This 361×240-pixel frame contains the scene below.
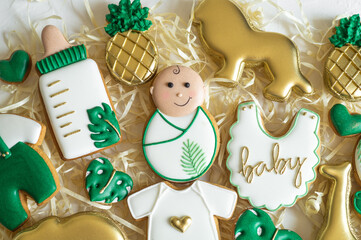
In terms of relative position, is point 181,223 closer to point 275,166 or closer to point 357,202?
point 275,166

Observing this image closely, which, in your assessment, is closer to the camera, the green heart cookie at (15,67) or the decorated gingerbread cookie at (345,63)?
the green heart cookie at (15,67)

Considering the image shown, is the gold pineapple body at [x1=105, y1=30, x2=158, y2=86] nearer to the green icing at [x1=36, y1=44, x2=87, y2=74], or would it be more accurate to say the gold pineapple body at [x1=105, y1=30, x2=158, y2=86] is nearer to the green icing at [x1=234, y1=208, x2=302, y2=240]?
the green icing at [x1=36, y1=44, x2=87, y2=74]

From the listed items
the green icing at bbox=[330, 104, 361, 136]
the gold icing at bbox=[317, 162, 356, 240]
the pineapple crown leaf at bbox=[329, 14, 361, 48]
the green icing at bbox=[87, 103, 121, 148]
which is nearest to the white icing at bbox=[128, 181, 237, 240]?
the green icing at bbox=[87, 103, 121, 148]

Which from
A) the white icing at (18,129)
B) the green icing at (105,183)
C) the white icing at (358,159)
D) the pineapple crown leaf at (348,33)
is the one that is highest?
the pineapple crown leaf at (348,33)

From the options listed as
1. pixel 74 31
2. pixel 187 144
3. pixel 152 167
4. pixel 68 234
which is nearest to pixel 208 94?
pixel 187 144

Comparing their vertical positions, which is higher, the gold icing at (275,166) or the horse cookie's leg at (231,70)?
the horse cookie's leg at (231,70)

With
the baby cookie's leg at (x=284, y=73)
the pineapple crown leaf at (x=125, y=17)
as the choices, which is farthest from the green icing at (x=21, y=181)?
the baby cookie's leg at (x=284, y=73)

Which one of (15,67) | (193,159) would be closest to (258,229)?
(193,159)

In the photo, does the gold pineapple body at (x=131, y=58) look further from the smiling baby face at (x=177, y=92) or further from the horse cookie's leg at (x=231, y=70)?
the horse cookie's leg at (x=231, y=70)
